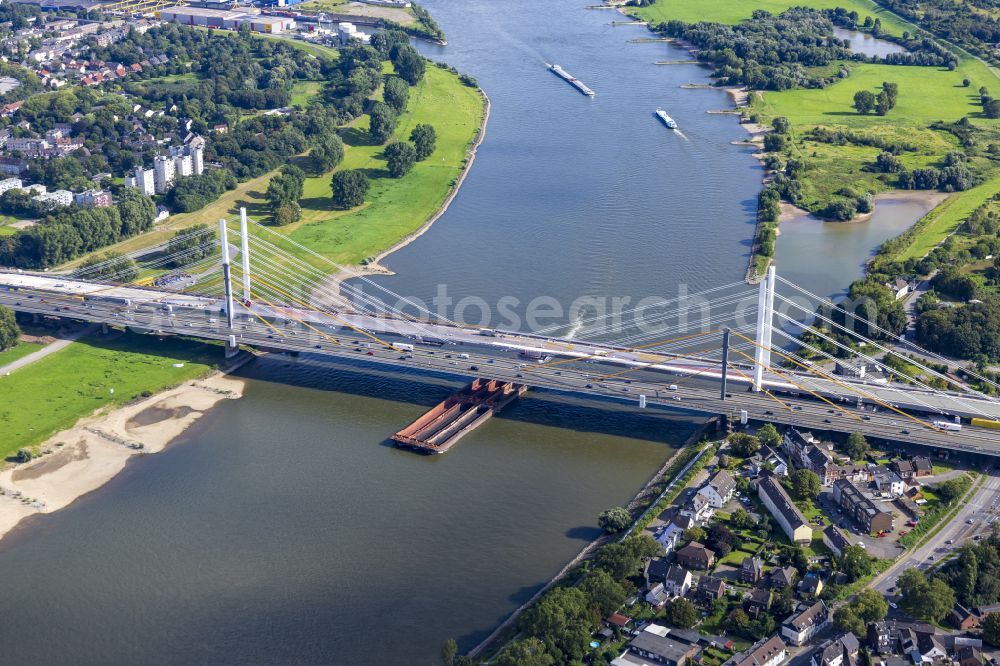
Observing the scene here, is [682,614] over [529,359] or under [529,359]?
under

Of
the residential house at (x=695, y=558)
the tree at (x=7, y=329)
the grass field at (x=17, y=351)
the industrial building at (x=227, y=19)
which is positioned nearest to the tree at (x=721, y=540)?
the residential house at (x=695, y=558)

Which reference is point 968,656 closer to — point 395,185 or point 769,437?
point 769,437

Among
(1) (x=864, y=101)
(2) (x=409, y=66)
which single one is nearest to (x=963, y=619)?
(1) (x=864, y=101)

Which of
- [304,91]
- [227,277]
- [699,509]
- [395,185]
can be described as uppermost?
[304,91]

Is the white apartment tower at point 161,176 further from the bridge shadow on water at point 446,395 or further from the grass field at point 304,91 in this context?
the bridge shadow on water at point 446,395

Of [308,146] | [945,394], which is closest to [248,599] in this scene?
[945,394]
